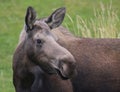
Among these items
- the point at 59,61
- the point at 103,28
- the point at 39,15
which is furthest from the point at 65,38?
the point at 39,15

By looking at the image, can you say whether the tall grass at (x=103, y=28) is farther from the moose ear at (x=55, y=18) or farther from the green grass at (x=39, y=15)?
the moose ear at (x=55, y=18)

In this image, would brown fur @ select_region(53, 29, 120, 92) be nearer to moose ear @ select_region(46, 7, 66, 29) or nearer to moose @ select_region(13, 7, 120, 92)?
moose @ select_region(13, 7, 120, 92)

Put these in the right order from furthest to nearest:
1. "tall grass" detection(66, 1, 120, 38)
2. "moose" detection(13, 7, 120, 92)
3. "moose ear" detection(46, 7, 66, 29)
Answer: "tall grass" detection(66, 1, 120, 38)
"moose ear" detection(46, 7, 66, 29)
"moose" detection(13, 7, 120, 92)

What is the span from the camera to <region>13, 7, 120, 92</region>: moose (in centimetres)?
793

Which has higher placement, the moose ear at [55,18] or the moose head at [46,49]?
the moose ear at [55,18]

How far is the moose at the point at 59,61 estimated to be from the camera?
793 centimetres

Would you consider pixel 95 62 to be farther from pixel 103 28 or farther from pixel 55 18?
pixel 103 28

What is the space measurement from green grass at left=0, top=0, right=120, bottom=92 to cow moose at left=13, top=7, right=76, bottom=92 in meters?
2.73

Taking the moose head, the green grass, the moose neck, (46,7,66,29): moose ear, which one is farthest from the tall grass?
the moose head

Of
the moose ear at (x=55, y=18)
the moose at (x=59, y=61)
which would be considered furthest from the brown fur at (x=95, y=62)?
the moose ear at (x=55, y=18)

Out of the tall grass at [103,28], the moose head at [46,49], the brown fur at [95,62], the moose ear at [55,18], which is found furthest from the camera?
the tall grass at [103,28]

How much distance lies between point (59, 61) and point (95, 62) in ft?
5.07

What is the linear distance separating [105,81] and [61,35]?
0.99m

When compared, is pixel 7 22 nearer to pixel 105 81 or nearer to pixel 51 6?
pixel 51 6
